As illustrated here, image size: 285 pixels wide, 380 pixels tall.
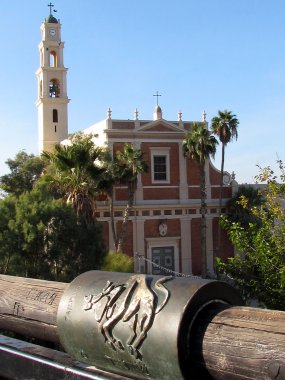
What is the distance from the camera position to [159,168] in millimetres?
30078

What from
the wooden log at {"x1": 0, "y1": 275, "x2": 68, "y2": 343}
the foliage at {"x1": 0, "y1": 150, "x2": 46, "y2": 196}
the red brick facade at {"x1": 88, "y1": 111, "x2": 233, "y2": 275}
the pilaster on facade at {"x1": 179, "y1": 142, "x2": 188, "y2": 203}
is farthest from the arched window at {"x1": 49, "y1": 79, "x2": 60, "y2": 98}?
the wooden log at {"x1": 0, "y1": 275, "x2": 68, "y2": 343}

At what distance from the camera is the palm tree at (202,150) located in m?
29.1

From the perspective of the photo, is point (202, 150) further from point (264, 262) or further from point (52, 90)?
point (264, 262)

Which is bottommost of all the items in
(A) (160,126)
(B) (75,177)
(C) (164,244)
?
(C) (164,244)

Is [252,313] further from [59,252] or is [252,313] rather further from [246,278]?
[59,252]

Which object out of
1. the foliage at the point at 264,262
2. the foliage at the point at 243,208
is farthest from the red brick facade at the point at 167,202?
the foliage at the point at 264,262

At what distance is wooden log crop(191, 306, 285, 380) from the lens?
1.41 meters

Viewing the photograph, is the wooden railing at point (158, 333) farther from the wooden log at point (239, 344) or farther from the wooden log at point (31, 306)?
the wooden log at point (31, 306)

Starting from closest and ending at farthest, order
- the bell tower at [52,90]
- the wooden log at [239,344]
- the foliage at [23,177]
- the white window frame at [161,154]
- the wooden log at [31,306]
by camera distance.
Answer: the wooden log at [239,344], the wooden log at [31,306], the white window frame at [161,154], the foliage at [23,177], the bell tower at [52,90]

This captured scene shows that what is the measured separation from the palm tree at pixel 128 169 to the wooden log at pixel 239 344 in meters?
24.9

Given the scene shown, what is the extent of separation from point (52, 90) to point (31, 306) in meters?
36.3

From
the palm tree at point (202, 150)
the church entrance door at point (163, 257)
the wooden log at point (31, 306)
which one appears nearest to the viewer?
the wooden log at point (31, 306)

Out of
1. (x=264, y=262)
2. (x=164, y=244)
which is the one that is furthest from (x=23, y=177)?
(x=264, y=262)

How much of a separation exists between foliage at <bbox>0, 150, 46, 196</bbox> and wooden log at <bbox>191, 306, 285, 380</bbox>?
30605 millimetres
